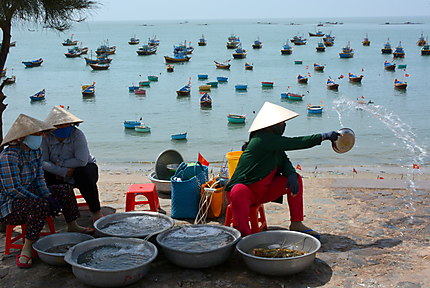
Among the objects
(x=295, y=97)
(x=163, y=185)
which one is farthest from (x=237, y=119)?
(x=163, y=185)

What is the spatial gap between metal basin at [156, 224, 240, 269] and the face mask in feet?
4.02

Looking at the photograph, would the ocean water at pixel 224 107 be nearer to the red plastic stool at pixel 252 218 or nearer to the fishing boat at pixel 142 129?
the fishing boat at pixel 142 129

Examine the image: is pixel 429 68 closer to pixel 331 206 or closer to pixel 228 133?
pixel 228 133

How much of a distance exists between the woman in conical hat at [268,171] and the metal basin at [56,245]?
4.13 ft

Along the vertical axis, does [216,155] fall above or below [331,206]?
below

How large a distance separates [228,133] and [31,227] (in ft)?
61.9

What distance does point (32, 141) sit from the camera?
4.16m

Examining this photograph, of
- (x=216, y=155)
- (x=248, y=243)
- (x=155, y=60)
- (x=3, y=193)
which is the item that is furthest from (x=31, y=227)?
(x=155, y=60)

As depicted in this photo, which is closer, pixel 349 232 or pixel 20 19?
pixel 349 232

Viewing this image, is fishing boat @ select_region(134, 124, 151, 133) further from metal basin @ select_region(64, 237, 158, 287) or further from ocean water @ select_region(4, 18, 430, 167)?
metal basin @ select_region(64, 237, 158, 287)

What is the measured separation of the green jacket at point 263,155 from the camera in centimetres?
435

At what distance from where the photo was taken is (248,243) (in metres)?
4.07

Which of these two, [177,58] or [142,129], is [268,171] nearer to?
[142,129]

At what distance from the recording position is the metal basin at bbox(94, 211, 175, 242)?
4.24 metres
